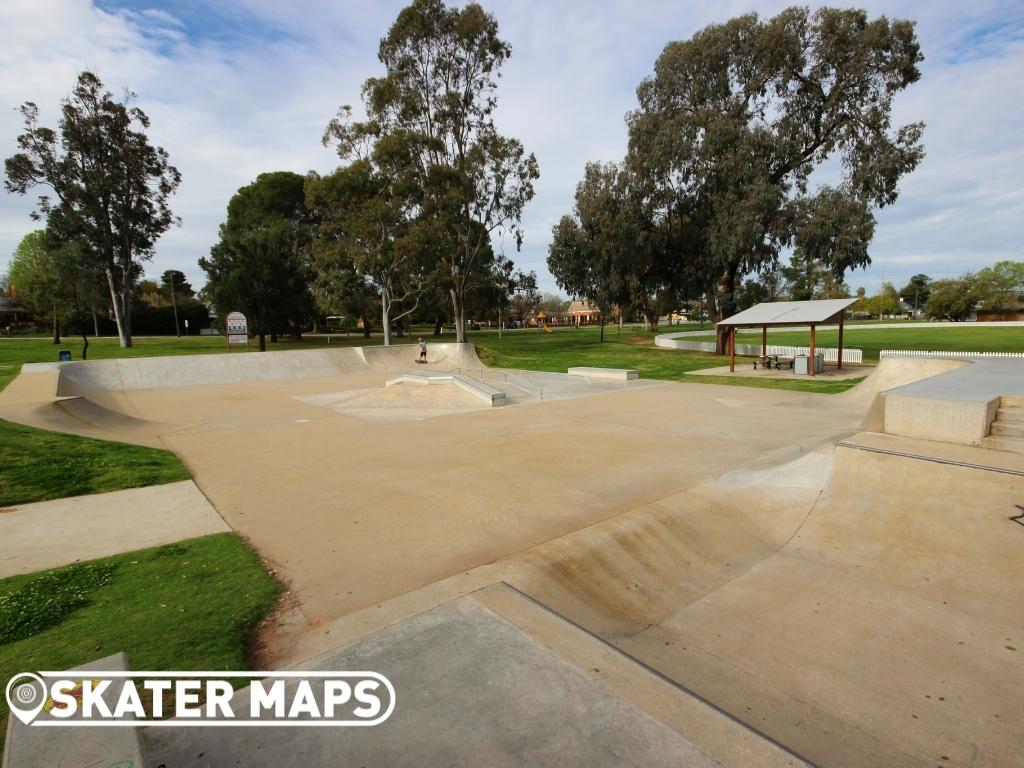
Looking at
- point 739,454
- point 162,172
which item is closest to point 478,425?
point 739,454

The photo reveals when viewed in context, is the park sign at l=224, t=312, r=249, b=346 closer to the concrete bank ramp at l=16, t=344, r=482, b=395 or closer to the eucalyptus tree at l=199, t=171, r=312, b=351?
the concrete bank ramp at l=16, t=344, r=482, b=395

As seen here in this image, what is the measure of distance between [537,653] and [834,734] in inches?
72.2

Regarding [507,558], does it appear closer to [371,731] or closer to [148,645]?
[371,731]

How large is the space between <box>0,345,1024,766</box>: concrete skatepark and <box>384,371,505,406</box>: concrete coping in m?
4.22

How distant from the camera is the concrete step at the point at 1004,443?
627 cm

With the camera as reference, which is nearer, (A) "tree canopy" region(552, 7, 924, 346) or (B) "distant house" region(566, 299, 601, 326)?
(A) "tree canopy" region(552, 7, 924, 346)

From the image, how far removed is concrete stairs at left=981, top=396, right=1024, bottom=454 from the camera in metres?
6.38

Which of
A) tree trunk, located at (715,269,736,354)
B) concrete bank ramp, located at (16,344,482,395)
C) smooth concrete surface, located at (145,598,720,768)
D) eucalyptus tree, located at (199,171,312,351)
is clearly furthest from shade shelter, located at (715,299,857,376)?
eucalyptus tree, located at (199,171,312,351)

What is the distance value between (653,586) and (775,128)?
3002 centimetres

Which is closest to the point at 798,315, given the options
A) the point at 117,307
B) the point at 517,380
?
the point at 517,380

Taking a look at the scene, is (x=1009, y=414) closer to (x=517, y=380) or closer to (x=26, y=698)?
(x=26, y=698)

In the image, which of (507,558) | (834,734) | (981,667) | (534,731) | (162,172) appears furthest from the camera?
(162,172)

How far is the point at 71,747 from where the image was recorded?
2.04 metres

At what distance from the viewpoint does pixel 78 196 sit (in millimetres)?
33094
